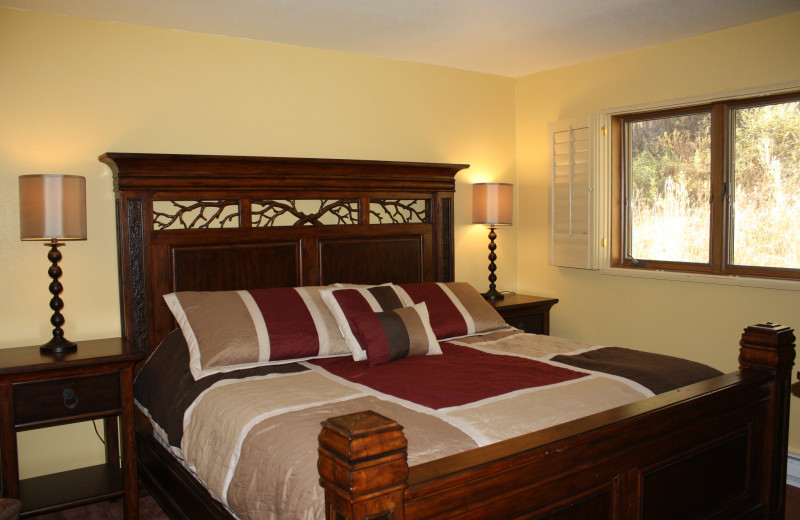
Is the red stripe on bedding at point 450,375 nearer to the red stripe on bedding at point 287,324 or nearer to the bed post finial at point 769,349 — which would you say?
the red stripe on bedding at point 287,324

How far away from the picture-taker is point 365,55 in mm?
3791

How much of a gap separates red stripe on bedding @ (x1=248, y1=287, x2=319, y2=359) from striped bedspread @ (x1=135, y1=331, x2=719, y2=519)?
2.8 inches

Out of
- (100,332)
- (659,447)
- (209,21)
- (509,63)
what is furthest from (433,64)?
(659,447)

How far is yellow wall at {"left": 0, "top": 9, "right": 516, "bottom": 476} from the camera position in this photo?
2.88m

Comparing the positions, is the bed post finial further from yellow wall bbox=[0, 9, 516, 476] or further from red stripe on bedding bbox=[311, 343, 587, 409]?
yellow wall bbox=[0, 9, 516, 476]

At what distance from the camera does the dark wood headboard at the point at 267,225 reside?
3023 mm

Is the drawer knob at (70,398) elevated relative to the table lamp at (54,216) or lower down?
lower down

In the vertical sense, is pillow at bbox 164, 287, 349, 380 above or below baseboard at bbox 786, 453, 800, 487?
above

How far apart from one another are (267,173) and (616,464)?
231cm

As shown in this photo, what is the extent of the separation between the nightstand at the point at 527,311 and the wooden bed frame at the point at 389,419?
418 millimetres

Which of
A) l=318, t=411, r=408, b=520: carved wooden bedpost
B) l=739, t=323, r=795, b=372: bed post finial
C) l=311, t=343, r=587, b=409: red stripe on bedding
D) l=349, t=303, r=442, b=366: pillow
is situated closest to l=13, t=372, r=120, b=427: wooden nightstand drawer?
l=311, t=343, r=587, b=409: red stripe on bedding

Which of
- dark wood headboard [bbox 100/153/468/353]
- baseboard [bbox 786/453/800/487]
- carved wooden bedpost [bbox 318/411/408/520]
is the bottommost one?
baseboard [bbox 786/453/800/487]

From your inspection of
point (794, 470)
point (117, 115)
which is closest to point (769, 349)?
point (794, 470)

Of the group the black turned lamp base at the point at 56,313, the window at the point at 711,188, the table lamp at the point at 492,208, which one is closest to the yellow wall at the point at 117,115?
the black turned lamp base at the point at 56,313
